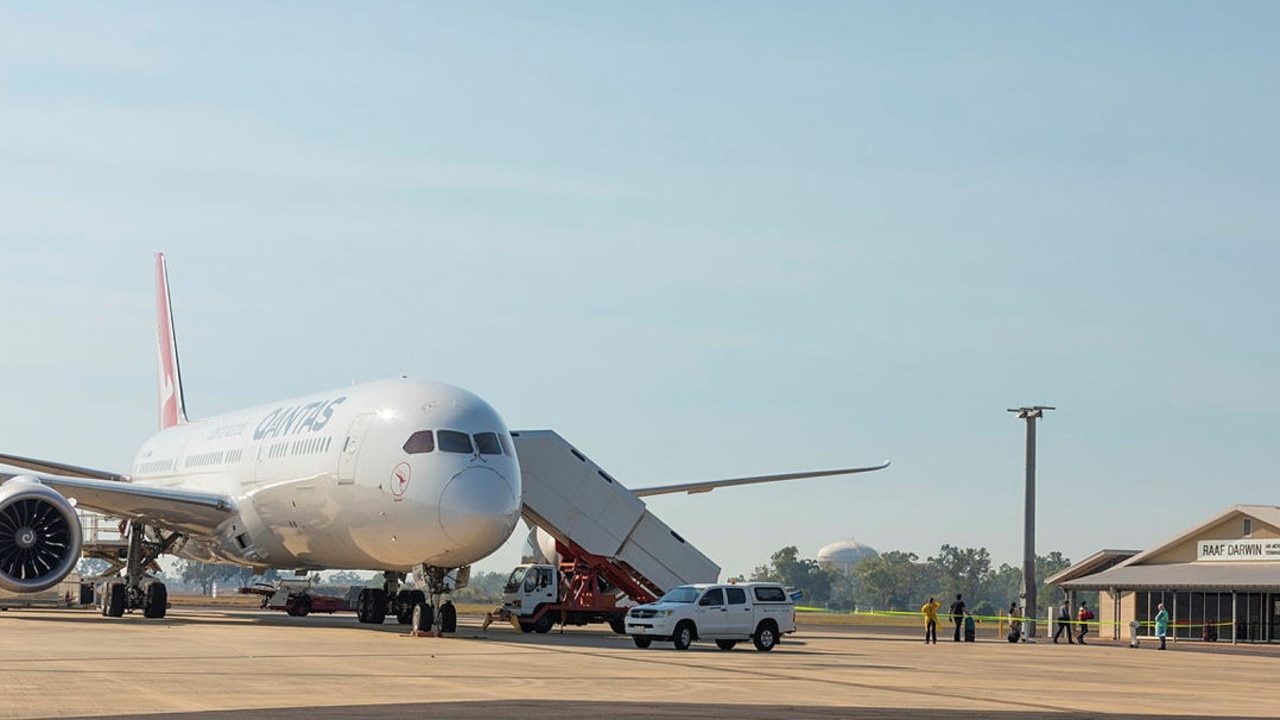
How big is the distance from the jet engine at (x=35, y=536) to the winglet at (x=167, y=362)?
1779cm

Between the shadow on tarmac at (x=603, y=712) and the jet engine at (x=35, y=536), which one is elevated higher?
the jet engine at (x=35, y=536)

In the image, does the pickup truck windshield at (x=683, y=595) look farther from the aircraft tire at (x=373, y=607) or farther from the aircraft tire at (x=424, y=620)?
the aircraft tire at (x=373, y=607)

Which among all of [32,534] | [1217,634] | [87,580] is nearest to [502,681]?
[32,534]

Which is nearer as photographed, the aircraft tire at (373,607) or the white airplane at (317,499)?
the white airplane at (317,499)

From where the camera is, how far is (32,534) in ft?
127

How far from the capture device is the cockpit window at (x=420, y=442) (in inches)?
1350

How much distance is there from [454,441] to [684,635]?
6747 millimetres

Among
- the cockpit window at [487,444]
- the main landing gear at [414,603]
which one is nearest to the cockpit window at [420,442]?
the cockpit window at [487,444]

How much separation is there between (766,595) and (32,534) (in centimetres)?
1673

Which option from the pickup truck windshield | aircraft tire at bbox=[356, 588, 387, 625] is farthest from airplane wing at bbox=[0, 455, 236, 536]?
the pickup truck windshield

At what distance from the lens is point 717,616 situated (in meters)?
37.2

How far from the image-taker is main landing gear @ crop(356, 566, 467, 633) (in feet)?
117

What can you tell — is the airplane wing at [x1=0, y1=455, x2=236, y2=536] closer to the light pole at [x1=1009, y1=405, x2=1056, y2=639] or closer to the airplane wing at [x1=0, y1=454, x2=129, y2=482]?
the airplane wing at [x1=0, y1=454, x2=129, y2=482]

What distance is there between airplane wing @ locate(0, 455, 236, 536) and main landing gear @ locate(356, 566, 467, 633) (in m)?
4.41
